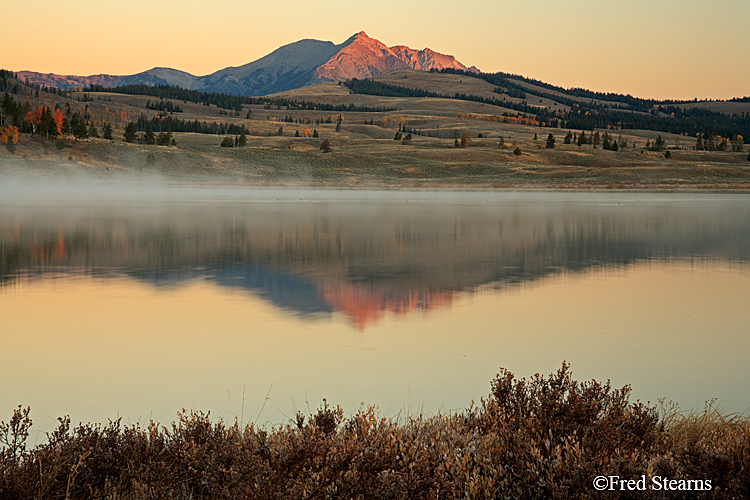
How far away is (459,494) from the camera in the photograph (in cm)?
483

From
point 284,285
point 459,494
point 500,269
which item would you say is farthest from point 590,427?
point 500,269

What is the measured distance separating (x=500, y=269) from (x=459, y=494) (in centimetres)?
1287

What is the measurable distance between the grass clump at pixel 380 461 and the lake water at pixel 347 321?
1.55 meters

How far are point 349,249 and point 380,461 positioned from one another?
16.2 metres

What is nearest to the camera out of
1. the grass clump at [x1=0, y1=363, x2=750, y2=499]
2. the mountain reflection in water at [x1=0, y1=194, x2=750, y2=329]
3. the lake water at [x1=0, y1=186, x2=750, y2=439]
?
the grass clump at [x1=0, y1=363, x2=750, y2=499]

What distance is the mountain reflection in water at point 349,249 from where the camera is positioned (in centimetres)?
1476

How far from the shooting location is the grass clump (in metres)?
4.86

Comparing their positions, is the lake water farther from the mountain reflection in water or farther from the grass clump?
the grass clump

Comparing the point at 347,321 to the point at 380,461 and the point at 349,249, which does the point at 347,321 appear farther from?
the point at 349,249

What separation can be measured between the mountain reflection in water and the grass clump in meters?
5.69

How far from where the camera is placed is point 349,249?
837 inches

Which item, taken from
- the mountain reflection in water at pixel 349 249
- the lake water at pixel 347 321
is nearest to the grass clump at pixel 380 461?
the lake water at pixel 347 321

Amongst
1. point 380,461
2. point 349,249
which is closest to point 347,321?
point 380,461

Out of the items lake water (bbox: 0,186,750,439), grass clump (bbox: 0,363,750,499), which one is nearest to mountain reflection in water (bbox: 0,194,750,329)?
lake water (bbox: 0,186,750,439)
